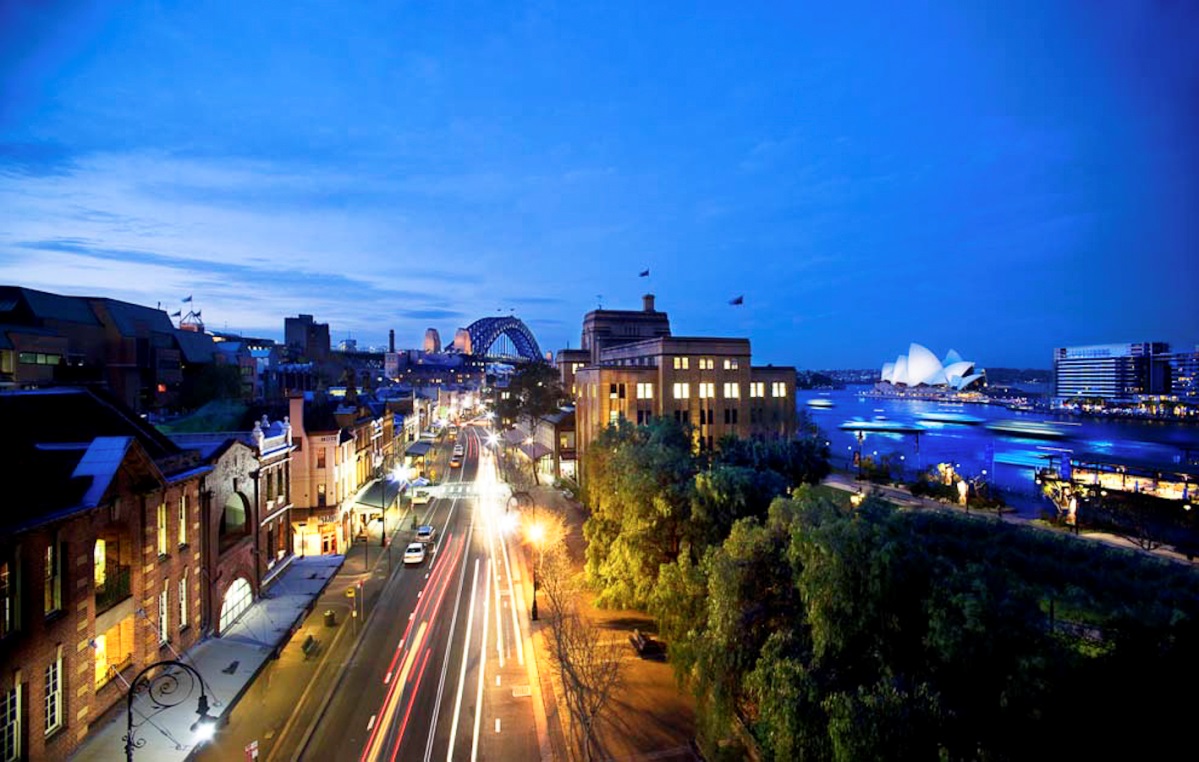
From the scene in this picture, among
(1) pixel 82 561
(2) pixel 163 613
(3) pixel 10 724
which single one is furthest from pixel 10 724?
(2) pixel 163 613

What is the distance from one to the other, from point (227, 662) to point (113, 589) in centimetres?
542

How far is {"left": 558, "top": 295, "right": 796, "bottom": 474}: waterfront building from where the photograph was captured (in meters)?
59.2

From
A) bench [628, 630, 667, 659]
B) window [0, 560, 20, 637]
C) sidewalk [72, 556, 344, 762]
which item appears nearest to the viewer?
window [0, 560, 20, 637]

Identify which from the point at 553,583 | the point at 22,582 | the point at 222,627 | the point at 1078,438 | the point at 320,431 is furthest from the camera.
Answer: the point at 1078,438

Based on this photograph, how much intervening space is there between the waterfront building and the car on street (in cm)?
2249

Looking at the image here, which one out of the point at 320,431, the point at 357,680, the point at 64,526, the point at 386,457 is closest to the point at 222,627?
the point at 357,680

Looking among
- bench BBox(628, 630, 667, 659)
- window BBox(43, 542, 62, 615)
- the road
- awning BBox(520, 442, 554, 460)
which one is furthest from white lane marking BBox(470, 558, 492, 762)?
awning BBox(520, 442, 554, 460)

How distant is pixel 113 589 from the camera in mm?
16562

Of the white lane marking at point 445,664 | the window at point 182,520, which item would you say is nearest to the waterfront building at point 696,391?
the white lane marking at point 445,664

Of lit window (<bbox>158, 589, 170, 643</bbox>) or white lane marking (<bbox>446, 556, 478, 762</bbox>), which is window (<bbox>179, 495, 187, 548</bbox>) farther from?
white lane marking (<bbox>446, 556, 478, 762</bbox>)

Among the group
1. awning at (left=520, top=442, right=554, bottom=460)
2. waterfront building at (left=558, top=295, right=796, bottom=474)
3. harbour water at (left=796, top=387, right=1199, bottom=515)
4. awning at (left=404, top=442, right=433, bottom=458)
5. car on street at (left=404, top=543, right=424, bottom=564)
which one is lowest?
harbour water at (left=796, top=387, right=1199, bottom=515)

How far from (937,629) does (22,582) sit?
20031mm

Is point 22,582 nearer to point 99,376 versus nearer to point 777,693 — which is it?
point 777,693

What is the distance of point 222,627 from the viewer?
22.9 metres
